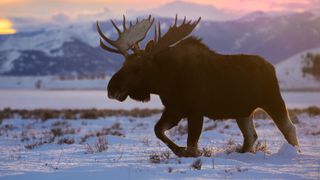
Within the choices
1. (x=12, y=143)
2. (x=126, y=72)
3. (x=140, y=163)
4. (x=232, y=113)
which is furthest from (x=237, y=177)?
(x=12, y=143)

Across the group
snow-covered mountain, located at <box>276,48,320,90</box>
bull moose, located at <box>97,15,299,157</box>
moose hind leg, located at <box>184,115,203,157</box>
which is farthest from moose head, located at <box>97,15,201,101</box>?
snow-covered mountain, located at <box>276,48,320,90</box>

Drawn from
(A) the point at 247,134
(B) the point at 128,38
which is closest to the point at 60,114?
(B) the point at 128,38

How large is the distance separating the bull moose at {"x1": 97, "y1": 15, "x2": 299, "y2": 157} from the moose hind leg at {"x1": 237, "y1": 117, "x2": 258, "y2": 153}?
0.54 m

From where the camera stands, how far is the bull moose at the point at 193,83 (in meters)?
8.93

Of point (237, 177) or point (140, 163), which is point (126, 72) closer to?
point (140, 163)

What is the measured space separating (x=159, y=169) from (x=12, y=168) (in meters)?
2.06

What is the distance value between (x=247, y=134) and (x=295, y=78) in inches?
4439

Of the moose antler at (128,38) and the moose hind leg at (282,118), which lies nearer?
the moose hind leg at (282,118)

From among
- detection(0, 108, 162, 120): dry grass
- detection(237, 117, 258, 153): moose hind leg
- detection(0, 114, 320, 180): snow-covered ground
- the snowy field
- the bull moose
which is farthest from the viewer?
the snowy field

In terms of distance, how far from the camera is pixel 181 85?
8.94 metres

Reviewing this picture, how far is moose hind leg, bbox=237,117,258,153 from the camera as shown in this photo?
9.66 metres

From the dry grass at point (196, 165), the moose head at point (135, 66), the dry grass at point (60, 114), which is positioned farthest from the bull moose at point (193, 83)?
the dry grass at point (60, 114)

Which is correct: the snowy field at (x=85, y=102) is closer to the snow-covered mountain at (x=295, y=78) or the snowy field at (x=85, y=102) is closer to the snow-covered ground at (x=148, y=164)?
the snow-covered ground at (x=148, y=164)

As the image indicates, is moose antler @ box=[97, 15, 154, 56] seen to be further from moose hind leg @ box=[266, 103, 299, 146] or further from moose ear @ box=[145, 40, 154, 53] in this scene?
moose hind leg @ box=[266, 103, 299, 146]
